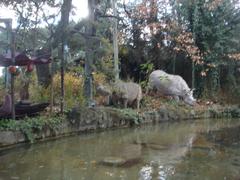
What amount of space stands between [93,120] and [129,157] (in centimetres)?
352

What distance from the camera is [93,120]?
10922mm

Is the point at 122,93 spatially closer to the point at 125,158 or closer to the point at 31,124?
the point at 31,124

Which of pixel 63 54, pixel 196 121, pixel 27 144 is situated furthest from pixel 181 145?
pixel 196 121

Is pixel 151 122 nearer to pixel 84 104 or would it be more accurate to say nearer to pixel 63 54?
pixel 84 104

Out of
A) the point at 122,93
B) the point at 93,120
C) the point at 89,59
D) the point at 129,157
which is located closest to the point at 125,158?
the point at 129,157

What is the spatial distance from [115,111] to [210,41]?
7.85 metres

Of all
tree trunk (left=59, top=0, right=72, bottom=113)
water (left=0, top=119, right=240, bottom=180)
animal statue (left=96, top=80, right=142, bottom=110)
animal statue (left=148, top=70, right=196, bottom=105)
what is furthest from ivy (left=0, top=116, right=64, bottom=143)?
animal statue (left=148, top=70, right=196, bottom=105)

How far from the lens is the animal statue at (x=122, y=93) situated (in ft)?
41.1

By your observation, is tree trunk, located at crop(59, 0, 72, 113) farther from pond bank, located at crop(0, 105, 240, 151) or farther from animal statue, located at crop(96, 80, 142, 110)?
animal statue, located at crop(96, 80, 142, 110)

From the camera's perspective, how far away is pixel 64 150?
8234 millimetres

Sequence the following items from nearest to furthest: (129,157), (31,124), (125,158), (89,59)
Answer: (125,158)
(129,157)
(31,124)
(89,59)

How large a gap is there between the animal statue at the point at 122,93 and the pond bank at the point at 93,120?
A: 25.2 inches

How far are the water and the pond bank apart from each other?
1.01 feet

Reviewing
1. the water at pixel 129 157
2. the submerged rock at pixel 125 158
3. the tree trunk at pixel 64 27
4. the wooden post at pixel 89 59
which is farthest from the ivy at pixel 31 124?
the wooden post at pixel 89 59
